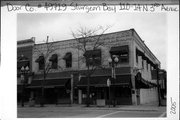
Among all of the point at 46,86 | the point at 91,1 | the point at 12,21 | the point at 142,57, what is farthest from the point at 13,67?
the point at 142,57

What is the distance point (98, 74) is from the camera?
15.1 metres

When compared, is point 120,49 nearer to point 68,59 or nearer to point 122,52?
point 122,52

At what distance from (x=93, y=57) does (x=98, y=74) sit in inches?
36.5

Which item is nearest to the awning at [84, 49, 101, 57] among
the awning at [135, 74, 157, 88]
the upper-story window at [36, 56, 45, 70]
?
the upper-story window at [36, 56, 45, 70]

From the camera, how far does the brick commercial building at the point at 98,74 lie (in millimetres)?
14227

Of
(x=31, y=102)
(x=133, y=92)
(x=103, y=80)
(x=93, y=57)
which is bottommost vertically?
(x=31, y=102)

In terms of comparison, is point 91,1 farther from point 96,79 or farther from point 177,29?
point 96,79

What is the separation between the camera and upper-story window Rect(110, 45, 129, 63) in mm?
14885

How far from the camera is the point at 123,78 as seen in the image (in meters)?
15.6

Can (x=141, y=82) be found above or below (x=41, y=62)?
below

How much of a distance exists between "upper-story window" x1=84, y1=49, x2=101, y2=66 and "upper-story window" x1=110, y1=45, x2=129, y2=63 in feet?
2.47
